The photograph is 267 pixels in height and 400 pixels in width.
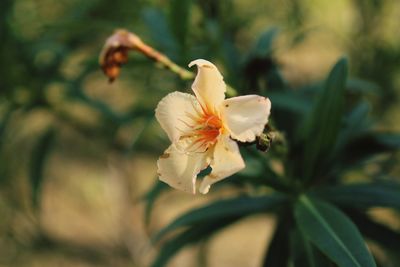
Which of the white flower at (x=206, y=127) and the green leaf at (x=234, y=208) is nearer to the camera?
the white flower at (x=206, y=127)

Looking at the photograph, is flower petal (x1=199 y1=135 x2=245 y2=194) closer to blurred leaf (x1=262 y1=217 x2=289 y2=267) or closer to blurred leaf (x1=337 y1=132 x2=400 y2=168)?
blurred leaf (x1=262 y1=217 x2=289 y2=267)

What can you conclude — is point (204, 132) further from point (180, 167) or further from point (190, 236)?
point (190, 236)

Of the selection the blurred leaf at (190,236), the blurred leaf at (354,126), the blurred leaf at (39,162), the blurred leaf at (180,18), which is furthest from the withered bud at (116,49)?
the blurred leaf at (39,162)

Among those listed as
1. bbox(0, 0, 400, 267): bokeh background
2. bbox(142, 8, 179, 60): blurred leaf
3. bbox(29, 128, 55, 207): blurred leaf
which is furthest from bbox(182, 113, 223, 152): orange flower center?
bbox(29, 128, 55, 207): blurred leaf

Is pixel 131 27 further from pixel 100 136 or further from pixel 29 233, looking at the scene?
pixel 29 233

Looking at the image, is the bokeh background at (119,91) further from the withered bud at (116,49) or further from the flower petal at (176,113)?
the flower petal at (176,113)
